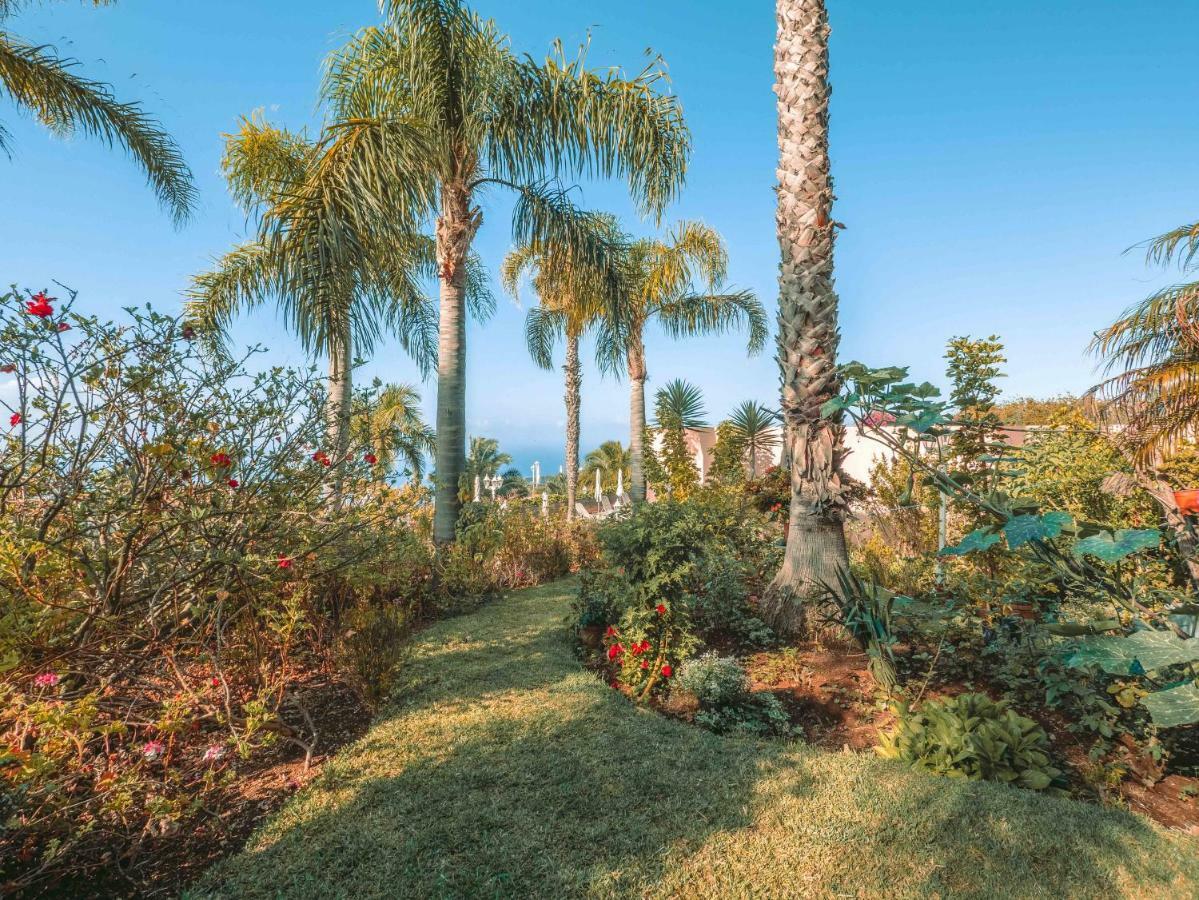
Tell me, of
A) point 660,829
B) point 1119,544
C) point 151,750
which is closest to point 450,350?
point 151,750

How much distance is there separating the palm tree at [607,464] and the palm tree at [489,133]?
124ft

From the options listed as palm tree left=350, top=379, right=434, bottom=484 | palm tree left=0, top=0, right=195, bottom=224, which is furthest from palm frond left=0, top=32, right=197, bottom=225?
palm tree left=350, top=379, right=434, bottom=484

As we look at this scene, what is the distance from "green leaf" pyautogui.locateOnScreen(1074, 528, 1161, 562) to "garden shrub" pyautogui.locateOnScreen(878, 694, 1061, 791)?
1229 millimetres

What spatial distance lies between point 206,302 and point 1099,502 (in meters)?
12.2

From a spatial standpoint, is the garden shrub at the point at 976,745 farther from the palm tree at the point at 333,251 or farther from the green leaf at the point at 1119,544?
the palm tree at the point at 333,251

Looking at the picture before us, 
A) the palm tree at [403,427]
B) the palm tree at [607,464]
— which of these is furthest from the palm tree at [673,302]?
the palm tree at [607,464]

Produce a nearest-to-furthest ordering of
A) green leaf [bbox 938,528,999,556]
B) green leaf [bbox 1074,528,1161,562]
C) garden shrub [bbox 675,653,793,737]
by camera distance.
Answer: green leaf [bbox 1074,528,1161,562] → green leaf [bbox 938,528,999,556] → garden shrub [bbox 675,653,793,737]

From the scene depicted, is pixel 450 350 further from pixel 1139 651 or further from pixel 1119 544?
pixel 1139 651

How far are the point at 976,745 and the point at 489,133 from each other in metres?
8.24

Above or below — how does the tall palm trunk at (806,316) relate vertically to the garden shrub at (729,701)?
above

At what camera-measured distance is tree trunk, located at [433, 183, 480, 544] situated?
7.36 meters

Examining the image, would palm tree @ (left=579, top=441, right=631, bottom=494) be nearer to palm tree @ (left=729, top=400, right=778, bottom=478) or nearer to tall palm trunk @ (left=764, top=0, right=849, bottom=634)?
palm tree @ (left=729, top=400, right=778, bottom=478)

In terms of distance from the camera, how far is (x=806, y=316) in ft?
15.3

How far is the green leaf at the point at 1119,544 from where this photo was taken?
1920 mm
